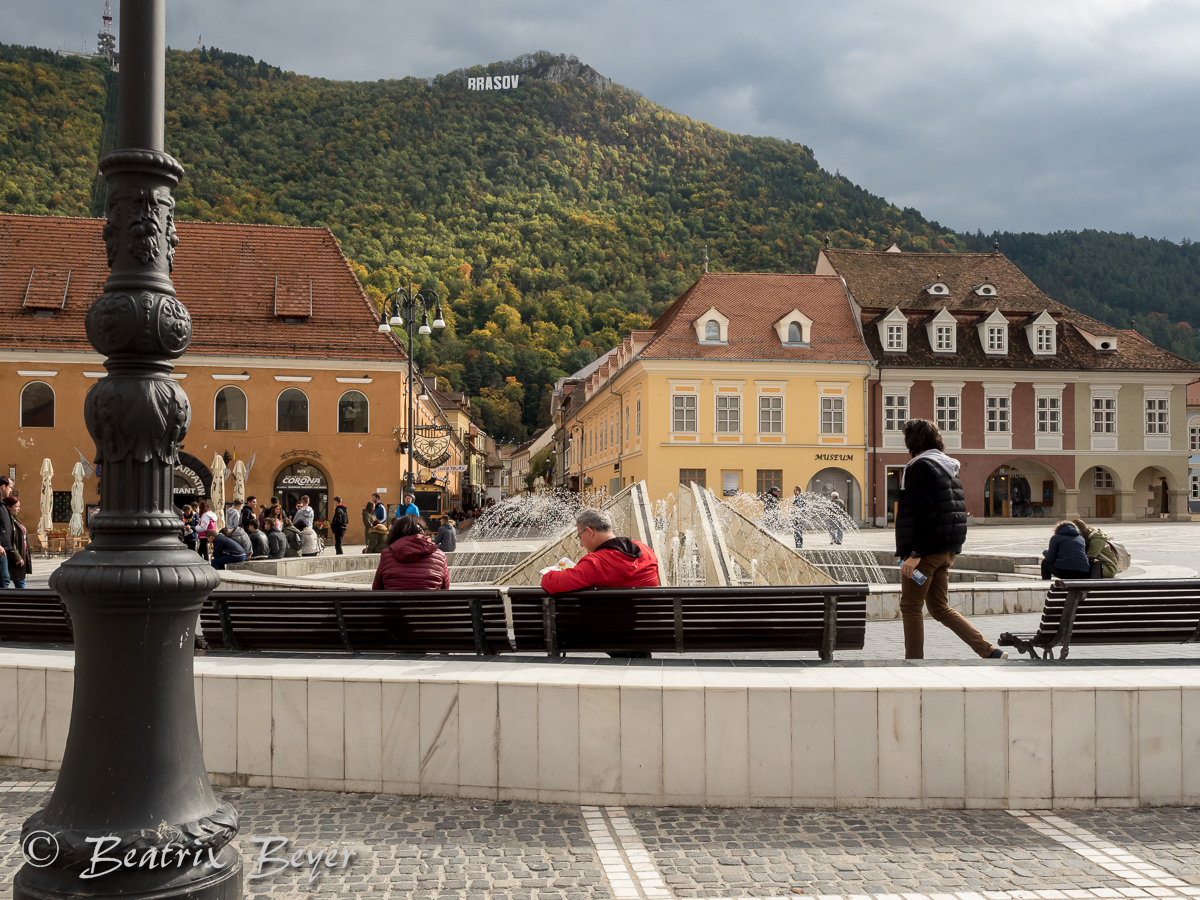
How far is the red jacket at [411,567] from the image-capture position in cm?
787

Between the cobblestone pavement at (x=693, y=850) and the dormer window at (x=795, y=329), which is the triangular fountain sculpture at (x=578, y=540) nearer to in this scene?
the cobblestone pavement at (x=693, y=850)

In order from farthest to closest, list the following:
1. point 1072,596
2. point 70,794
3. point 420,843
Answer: point 1072,596 < point 420,843 < point 70,794

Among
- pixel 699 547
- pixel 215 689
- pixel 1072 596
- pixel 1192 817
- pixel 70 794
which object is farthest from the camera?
pixel 699 547

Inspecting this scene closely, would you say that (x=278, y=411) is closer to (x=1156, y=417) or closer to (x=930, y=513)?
(x=930, y=513)

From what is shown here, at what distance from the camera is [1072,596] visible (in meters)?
6.65

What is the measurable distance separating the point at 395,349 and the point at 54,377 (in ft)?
37.6

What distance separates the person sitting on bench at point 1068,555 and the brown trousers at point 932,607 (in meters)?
4.97

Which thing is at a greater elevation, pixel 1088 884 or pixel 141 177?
pixel 141 177

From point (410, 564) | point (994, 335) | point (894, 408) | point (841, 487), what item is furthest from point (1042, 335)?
point (410, 564)

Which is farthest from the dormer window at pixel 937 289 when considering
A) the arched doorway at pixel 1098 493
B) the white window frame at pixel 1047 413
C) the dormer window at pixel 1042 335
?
the arched doorway at pixel 1098 493

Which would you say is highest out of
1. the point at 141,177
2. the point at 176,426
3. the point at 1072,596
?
the point at 141,177

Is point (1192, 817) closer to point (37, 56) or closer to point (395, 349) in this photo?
point (395, 349)

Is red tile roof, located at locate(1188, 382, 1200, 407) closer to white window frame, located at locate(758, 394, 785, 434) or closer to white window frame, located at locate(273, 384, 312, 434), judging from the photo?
white window frame, located at locate(758, 394, 785, 434)

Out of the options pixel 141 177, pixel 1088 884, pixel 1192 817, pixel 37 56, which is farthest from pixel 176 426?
pixel 37 56
